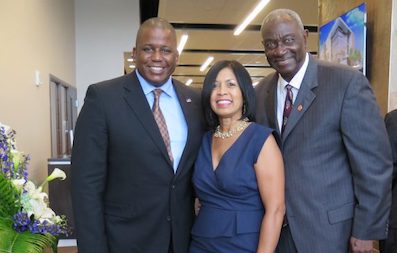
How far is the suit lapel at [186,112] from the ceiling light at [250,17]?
5155 mm

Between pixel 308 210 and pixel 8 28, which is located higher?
pixel 8 28

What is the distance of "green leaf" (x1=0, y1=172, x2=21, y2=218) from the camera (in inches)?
54.4

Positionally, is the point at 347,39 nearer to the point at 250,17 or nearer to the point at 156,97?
the point at 156,97

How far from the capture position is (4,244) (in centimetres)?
137

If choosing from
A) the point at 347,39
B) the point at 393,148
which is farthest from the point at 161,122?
the point at 347,39

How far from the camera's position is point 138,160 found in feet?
5.30

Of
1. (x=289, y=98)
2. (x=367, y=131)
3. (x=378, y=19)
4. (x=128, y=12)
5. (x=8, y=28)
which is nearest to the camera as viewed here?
(x=367, y=131)

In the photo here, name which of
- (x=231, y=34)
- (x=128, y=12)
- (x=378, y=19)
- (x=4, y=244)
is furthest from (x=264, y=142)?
(x=231, y=34)

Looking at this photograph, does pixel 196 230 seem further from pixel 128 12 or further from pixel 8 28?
→ pixel 128 12

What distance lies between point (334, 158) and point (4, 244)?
133 cm

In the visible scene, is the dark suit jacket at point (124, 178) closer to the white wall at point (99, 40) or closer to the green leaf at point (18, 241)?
the green leaf at point (18, 241)

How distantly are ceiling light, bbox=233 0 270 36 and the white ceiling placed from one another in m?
0.10


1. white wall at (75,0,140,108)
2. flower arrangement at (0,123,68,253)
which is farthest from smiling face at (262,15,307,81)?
white wall at (75,0,140,108)

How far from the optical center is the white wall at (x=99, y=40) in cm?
635
